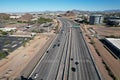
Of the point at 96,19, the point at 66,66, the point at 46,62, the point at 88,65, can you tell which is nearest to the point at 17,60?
the point at 46,62

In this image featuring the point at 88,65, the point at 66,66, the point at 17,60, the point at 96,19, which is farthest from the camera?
the point at 96,19

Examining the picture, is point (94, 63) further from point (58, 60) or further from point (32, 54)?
point (32, 54)

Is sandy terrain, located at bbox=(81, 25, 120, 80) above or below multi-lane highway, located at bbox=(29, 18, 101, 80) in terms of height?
below

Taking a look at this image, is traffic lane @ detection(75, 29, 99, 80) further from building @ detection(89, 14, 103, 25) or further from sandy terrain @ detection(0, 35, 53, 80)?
building @ detection(89, 14, 103, 25)

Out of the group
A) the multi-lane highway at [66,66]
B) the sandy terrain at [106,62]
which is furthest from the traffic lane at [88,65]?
the sandy terrain at [106,62]

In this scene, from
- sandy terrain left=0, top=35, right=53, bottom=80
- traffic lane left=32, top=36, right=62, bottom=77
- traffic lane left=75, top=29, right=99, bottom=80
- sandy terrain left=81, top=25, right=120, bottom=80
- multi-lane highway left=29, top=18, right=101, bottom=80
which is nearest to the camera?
multi-lane highway left=29, top=18, right=101, bottom=80

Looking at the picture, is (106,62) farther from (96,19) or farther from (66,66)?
(96,19)

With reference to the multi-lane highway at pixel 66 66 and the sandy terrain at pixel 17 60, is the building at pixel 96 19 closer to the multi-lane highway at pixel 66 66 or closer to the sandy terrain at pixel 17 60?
the multi-lane highway at pixel 66 66

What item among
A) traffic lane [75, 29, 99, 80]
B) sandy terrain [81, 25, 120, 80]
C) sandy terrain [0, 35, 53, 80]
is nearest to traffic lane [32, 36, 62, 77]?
sandy terrain [0, 35, 53, 80]
